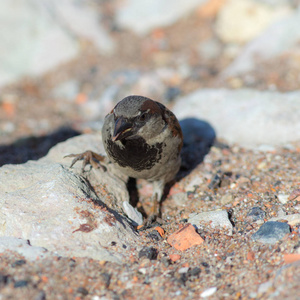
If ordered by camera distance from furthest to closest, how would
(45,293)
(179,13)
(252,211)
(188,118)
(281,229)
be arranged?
(179,13), (188,118), (252,211), (281,229), (45,293)

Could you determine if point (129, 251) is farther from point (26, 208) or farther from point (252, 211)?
point (252, 211)

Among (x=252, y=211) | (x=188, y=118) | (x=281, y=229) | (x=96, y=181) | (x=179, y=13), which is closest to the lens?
(x=281, y=229)

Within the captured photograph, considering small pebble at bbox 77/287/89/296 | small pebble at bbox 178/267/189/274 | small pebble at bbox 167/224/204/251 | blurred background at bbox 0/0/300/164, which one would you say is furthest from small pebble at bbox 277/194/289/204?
blurred background at bbox 0/0/300/164

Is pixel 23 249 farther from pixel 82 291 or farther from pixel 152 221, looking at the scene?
pixel 152 221

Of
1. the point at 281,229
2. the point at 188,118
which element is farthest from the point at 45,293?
the point at 188,118

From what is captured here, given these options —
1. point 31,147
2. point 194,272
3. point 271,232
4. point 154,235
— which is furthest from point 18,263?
point 31,147

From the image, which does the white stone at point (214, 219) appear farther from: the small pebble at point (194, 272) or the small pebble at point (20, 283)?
the small pebble at point (20, 283)
